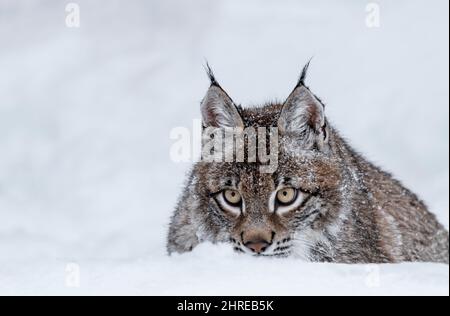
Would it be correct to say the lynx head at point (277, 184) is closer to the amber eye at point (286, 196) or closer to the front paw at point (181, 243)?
the amber eye at point (286, 196)

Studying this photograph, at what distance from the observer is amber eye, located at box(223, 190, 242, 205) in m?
6.42

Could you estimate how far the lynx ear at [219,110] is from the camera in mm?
6586

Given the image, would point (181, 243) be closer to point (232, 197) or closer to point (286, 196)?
point (232, 197)

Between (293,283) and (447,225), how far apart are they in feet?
19.6

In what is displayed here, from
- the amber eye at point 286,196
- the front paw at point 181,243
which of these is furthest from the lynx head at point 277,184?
the front paw at point 181,243

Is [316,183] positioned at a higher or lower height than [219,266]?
higher

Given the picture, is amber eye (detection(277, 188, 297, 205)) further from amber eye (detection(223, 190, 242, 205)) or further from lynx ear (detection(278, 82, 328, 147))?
lynx ear (detection(278, 82, 328, 147))

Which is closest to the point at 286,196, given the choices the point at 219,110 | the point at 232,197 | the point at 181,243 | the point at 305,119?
the point at 232,197

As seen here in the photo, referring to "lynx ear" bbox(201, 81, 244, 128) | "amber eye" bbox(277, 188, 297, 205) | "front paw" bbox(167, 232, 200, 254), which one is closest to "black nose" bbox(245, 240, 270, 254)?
"amber eye" bbox(277, 188, 297, 205)

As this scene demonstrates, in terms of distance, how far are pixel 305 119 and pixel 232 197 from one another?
84 cm

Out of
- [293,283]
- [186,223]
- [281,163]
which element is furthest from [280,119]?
[293,283]

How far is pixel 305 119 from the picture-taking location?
6.65m
